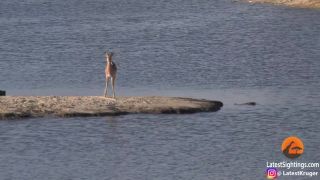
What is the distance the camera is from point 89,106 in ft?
134

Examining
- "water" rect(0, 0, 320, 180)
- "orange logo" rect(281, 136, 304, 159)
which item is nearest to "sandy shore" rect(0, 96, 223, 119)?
"water" rect(0, 0, 320, 180)

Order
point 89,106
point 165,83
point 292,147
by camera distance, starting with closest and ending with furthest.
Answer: point 292,147 → point 89,106 → point 165,83

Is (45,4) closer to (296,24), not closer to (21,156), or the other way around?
(296,24)

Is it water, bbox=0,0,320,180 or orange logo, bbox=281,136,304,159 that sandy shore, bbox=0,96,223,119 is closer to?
water, bbox=0,0,320,180

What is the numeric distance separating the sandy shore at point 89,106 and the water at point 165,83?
35cm

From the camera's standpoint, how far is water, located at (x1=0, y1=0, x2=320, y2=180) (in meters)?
35.3

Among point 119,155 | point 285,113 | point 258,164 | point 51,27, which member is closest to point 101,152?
point 119,155

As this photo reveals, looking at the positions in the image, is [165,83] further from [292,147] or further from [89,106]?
[292,147]

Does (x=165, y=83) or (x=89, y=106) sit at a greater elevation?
(x=165, y=83)

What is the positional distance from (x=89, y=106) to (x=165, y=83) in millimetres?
9105

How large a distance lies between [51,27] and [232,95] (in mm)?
30039

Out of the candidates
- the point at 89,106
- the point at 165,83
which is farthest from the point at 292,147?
the point at 165,83

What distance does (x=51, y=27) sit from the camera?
74375mm

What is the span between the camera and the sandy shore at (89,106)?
132 ft
